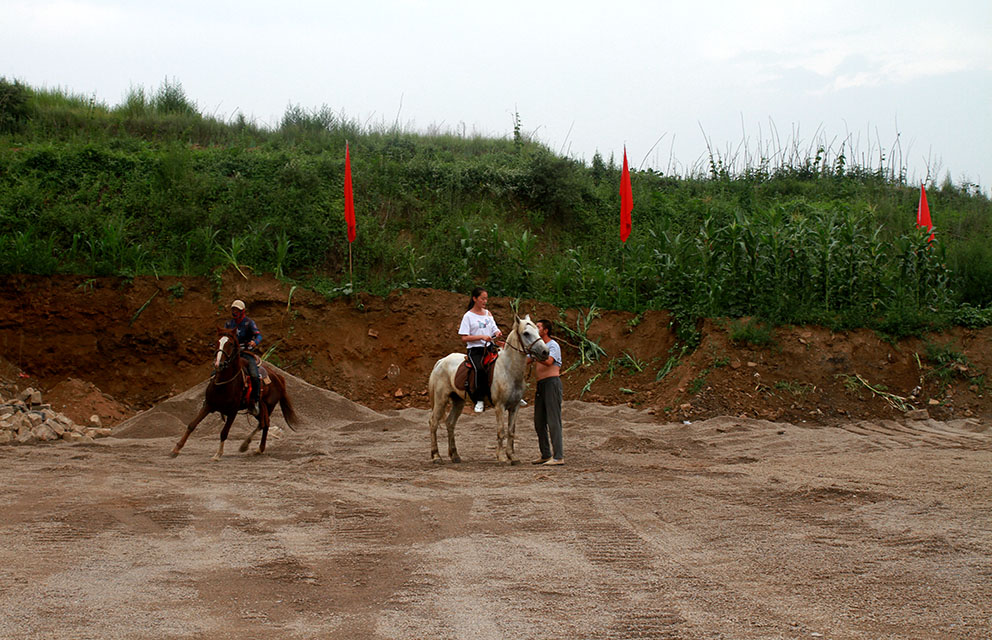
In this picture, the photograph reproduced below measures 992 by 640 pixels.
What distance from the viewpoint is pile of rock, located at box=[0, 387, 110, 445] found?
43.6 ft

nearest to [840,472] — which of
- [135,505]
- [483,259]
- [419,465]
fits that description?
[419,465]

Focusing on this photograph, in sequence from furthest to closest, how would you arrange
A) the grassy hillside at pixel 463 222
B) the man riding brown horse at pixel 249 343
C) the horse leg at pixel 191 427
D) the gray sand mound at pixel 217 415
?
the grassy hillside at pixel 463 222 → the gray sand mound at pixel 217 415 → the man riding brown horse at pixel 249 343 → the horse leg at pixel 191 427

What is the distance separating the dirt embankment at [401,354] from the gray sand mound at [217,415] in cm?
137

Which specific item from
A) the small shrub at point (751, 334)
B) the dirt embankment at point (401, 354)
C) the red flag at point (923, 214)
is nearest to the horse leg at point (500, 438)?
the dirt embankment at point (401, 354)

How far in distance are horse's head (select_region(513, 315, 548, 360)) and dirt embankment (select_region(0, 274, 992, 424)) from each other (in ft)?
19.4

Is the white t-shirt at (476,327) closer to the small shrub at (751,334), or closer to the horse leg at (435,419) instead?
the horse leg at (435,419)

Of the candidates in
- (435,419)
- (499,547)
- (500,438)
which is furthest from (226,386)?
(499,547)

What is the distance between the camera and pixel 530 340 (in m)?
10.3

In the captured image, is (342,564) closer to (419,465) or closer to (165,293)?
(419,465)

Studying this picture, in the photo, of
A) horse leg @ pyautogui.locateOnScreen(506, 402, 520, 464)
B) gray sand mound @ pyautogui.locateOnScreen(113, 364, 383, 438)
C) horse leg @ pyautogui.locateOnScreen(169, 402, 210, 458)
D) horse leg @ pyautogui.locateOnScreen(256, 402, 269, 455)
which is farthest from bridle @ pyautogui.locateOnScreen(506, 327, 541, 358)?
gray sand mound @ pyautogui.locateOnScreen(113, 364, 383, 438)

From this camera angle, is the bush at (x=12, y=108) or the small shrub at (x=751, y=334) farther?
the bush at (x=12, y=108)

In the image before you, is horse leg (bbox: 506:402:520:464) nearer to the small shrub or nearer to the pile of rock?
the small shrub

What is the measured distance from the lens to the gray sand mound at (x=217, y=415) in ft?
48.5

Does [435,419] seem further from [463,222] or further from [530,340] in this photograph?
[463,222]
